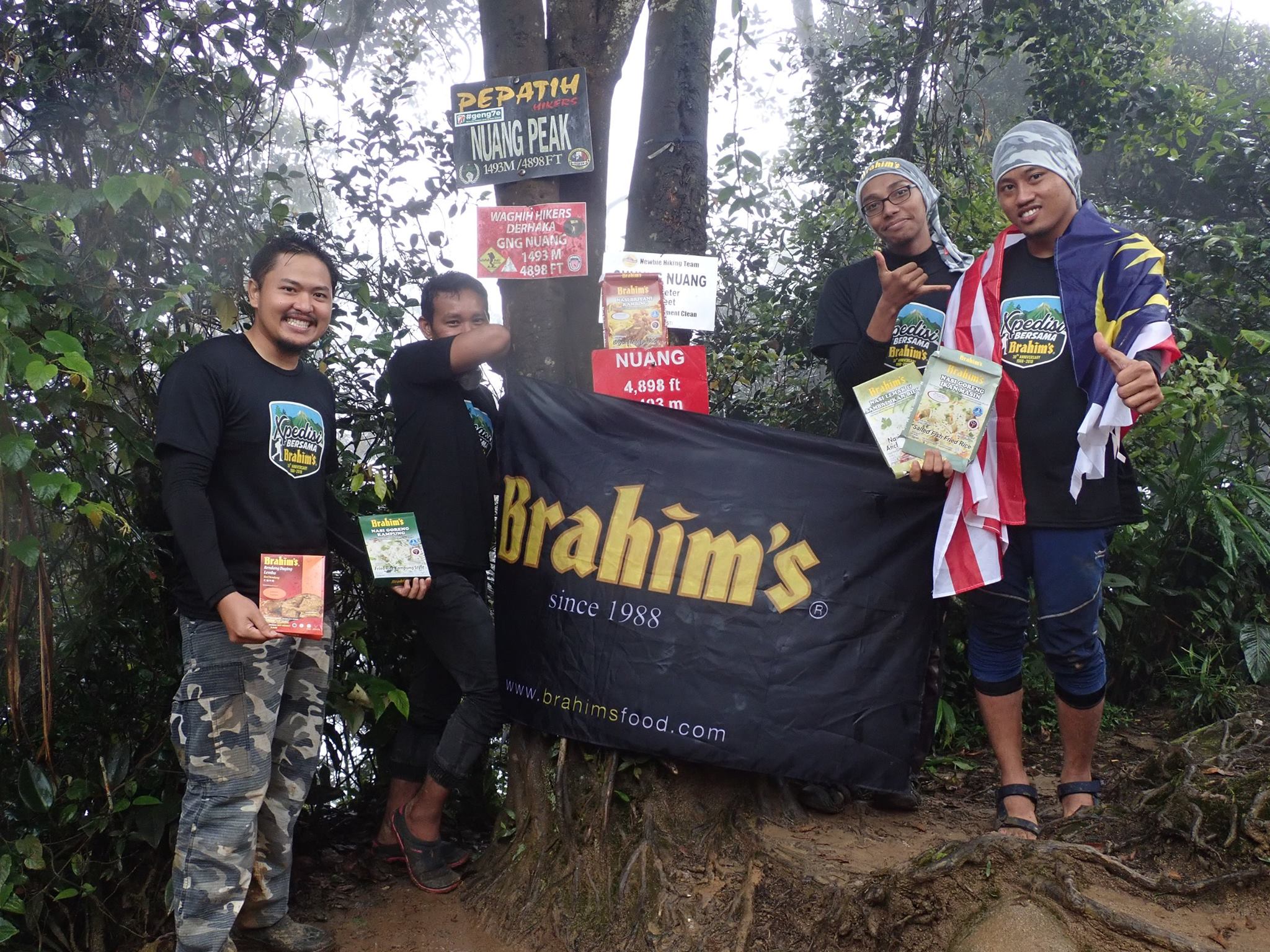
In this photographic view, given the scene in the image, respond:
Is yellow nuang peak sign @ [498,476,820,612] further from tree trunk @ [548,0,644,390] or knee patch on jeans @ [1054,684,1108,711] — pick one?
knee patch on jeans @ [1054,684,1108,711]

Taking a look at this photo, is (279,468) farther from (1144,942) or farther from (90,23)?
(1144,942)

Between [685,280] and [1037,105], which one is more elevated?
[1037,105]

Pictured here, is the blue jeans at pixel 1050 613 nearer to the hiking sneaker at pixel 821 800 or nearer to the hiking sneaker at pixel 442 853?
the hiking sneaker at pixel 821 800

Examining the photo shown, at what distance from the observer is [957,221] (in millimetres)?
5184

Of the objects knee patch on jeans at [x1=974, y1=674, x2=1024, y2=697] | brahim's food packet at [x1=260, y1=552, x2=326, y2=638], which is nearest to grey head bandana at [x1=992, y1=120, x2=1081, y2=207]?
knee patch on jeans at [x1=974, y1=674, x2=1024, y2=697]

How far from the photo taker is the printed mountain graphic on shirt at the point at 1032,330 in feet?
9.72

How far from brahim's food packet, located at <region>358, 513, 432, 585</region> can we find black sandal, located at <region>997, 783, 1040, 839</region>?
1895 mm

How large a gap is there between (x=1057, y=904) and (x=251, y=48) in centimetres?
374

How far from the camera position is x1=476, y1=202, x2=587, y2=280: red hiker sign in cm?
382

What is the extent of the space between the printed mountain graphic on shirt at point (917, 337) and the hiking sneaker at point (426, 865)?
2255mm

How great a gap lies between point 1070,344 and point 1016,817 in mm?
1400

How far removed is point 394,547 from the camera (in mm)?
3135

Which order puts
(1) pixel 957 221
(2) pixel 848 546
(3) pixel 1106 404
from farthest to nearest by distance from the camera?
1. (1) pixel 957 221
2. (2) pixel 848 546
3. (3) pixel 1106 404

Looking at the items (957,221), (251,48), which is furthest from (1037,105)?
(251,48)
